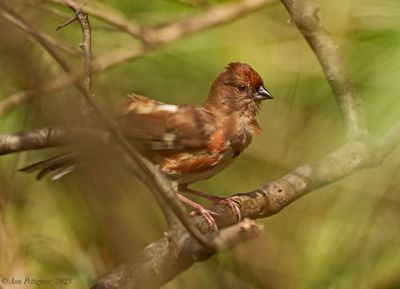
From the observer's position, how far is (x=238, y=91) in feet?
13.3

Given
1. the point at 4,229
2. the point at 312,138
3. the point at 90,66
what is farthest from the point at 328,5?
the point at 90,66

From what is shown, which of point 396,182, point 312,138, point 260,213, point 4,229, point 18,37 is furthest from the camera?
point 312,138

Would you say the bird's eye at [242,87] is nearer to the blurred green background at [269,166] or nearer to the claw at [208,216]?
the blurred green background at [269,166]

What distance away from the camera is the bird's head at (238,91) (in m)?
3.98

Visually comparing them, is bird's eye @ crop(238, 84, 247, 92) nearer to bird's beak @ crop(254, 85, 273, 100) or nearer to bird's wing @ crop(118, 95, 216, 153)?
bird's beak @ crop(254, 85, 273, 100)

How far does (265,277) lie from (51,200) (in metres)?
1.14

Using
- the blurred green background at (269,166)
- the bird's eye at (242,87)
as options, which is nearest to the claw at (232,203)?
the blurred green background at (269,166)

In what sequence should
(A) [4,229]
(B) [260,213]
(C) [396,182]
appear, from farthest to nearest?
(B) [260,213] < (C) [396,182] < (A) [4,229]

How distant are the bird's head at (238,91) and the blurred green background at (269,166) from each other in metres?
0.17

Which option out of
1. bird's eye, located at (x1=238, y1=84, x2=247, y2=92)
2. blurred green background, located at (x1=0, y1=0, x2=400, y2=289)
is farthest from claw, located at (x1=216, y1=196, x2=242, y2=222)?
bird's eye, located at (x1=238, y1=84, x2=247, y2=92)

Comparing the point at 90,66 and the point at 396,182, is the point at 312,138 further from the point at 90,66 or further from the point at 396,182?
the point at 90,66

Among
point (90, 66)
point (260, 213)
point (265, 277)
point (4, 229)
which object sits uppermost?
point (90, 66)

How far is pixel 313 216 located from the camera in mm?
3541

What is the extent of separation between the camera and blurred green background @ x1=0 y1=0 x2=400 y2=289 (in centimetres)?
266
